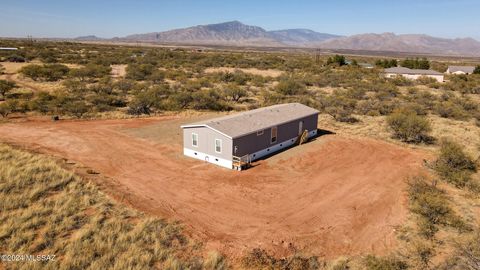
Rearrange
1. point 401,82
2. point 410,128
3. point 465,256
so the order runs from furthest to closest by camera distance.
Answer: point 401,82, point 410,128, point 465,256

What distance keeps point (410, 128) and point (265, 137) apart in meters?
13.3

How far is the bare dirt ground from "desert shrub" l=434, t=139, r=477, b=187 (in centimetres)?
159

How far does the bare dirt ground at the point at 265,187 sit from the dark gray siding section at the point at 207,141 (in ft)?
3.17

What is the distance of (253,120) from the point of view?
24.6m

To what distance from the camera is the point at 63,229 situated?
13.2 meters

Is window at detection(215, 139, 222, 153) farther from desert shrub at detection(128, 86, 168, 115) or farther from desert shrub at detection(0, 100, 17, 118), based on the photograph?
desert shrub at detection(0, 100, 17, 118)

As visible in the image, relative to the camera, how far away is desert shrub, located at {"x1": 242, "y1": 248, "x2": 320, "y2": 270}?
462 inches

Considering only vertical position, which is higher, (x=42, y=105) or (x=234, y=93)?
(x=234, y=93)

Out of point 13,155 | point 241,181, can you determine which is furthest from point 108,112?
point 241,181

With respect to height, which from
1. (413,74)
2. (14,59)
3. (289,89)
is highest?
(14,59)

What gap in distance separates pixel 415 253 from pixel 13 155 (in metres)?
23.3

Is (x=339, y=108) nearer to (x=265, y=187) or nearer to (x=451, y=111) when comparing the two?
(x=451, y=111)

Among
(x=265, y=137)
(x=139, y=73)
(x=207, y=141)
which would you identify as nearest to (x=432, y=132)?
(x=265, y=137)

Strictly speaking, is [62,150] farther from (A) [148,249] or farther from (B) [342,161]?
(B) [342,161]
